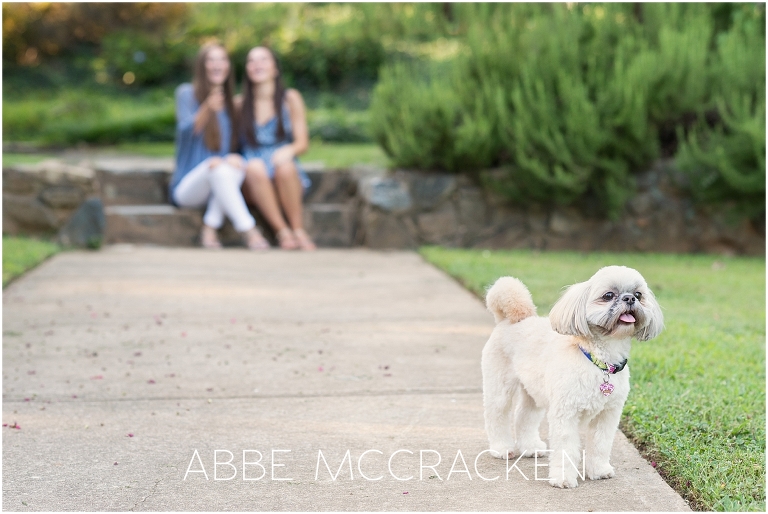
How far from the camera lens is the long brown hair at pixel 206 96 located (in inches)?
330

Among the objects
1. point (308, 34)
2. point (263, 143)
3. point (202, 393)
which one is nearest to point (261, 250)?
point (263, 143)

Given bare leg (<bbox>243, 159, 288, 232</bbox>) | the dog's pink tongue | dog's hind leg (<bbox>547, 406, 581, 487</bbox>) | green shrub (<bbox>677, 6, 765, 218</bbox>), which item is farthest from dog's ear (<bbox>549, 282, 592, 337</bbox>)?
bare leg (<bbox>243, 159, 288, 232</bbox>)

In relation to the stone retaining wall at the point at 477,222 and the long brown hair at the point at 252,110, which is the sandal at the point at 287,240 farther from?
the long brown hair at the point at 252,110

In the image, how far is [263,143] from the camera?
8570 mm

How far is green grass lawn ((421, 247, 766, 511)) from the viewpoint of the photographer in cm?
299

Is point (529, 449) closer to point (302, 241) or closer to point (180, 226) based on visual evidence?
point (302, 241)

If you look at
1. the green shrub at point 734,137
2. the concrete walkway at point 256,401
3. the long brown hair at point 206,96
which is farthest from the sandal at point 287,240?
the green shrub at point 734,137

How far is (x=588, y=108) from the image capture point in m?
7.91

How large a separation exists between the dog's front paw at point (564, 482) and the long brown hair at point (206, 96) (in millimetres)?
6134

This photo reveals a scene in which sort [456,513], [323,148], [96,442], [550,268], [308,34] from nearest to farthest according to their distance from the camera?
[456,513]
[96,442]
[550,268]
[323,148]
[308,34]

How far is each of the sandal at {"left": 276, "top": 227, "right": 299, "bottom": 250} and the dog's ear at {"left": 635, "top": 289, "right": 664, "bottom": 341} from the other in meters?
5.68

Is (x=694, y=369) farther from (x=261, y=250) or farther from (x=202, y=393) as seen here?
(x=261, y=250)

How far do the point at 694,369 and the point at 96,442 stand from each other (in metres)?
2.67

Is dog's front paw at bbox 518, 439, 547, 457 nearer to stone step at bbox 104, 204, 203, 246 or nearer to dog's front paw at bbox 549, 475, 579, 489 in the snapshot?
dog's front paw at bbox 549, 475, 579, 489
